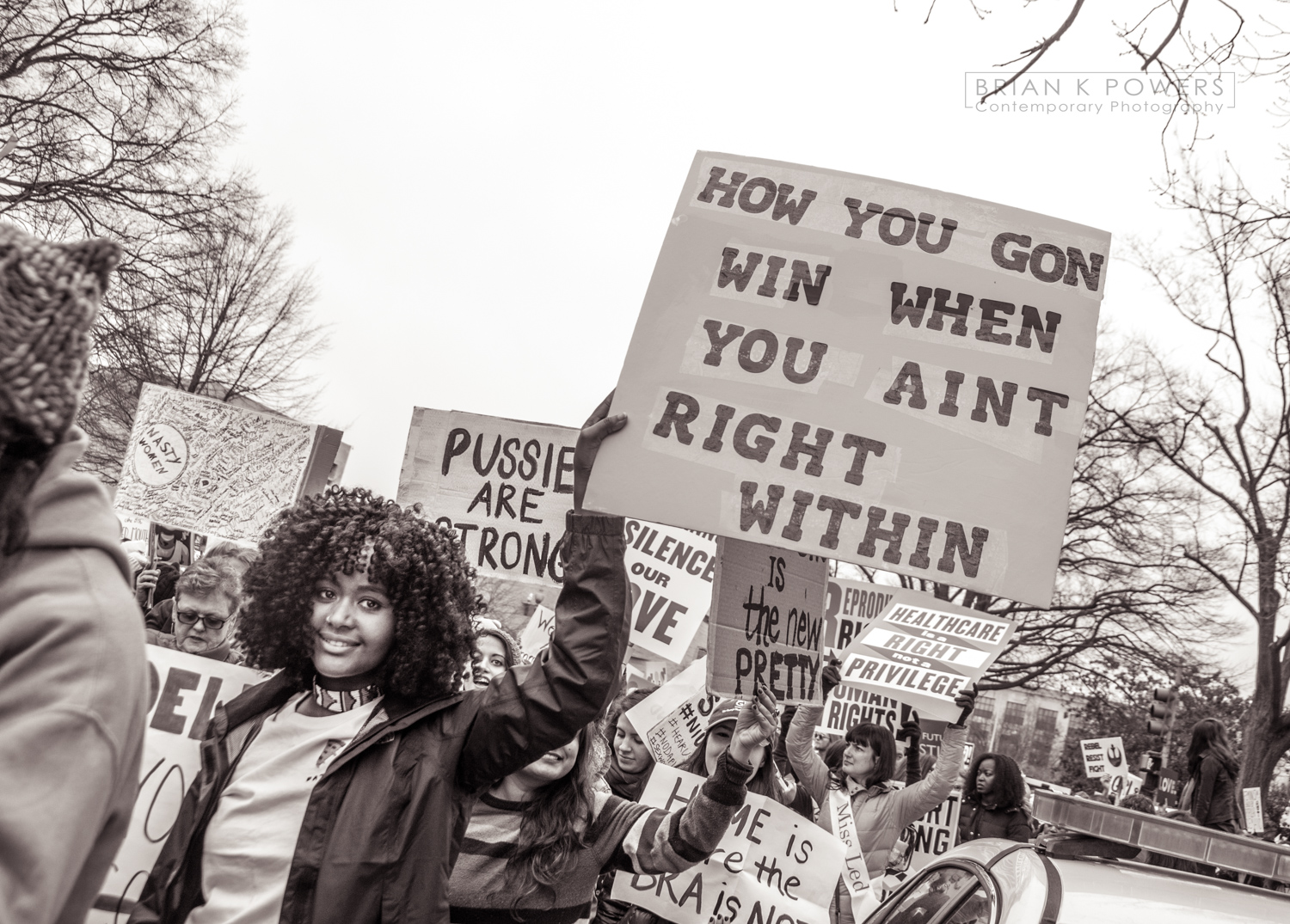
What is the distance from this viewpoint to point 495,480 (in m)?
5.64

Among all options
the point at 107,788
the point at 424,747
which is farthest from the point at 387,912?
the point at 107,788

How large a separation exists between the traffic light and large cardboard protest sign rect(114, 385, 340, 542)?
17.5 meters

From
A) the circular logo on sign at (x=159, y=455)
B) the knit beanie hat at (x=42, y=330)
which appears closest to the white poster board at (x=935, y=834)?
the circular logo on sign at (x=159, y=455)

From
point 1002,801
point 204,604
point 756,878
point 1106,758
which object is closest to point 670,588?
point 756,878

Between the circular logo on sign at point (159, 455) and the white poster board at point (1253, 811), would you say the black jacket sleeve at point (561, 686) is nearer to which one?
the circular logo on sign at point (159, 455)

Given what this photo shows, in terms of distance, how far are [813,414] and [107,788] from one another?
7.32 ft

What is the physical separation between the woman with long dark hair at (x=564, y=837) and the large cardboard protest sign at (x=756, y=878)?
1359 mm

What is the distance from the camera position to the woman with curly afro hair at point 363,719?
7.61ft

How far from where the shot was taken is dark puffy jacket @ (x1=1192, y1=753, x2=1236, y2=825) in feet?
32.4

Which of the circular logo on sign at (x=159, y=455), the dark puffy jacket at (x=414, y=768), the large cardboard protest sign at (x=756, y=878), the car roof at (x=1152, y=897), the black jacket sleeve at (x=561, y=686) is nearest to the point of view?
the dark puffy jacket at (x=414, y=768)

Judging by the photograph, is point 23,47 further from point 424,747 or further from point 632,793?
point 424,747

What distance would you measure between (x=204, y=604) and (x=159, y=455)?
2325mm

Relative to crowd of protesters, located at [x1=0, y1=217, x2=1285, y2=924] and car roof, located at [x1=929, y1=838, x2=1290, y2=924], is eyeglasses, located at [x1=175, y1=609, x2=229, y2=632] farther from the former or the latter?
car roof, located at [x1=929, y1=838, x2=1290, y2=924]

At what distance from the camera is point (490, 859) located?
3.20m
